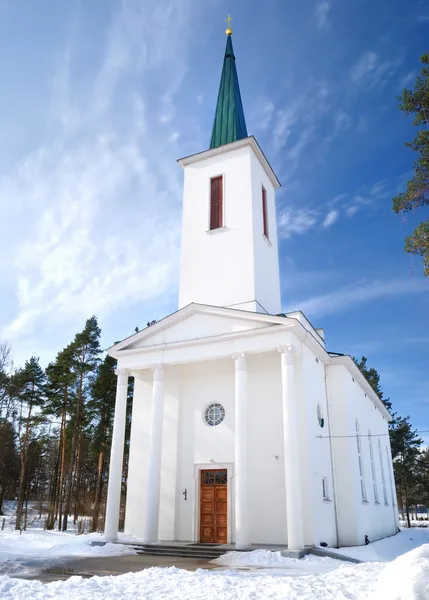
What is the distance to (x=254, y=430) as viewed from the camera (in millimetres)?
16484

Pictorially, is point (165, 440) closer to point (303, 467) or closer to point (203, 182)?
point (303, 467)

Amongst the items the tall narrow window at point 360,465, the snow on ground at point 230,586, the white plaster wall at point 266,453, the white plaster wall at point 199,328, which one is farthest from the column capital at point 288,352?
the tall narrow window at point 360,465

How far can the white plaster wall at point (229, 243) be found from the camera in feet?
63.8

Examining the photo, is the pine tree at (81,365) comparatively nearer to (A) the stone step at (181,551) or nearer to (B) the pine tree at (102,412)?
(B) the pine tree at (102,412)

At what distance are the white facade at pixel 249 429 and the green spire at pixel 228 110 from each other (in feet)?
32.6

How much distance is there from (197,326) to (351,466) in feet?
24.1

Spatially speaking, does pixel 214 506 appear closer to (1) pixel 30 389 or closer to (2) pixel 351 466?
(2) pixel 351 466

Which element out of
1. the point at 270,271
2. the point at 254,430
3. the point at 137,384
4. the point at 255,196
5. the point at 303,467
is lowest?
the point at 303,467

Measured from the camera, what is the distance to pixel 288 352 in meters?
15.0

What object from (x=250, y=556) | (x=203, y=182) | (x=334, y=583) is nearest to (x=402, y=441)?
(x=203, y=182)

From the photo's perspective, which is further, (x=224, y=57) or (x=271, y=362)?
(x=224, y=57)

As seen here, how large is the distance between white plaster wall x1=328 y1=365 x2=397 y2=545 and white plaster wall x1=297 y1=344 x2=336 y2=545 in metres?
0.51

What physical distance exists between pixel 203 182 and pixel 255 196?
2.61 metres

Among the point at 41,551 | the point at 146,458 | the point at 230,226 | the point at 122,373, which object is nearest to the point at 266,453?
the point at 146,458
